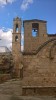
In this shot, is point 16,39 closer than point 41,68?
No

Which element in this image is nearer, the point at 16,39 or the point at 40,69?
→ the point at 40,69

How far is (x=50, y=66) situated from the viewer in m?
10.5

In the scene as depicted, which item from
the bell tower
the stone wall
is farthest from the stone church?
the bell tower

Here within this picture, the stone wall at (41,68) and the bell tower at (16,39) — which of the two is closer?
the stone wall at (41,68)

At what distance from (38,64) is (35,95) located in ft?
5.78

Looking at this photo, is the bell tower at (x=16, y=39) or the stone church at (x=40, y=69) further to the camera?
the bell tower at (x=16, y=39)

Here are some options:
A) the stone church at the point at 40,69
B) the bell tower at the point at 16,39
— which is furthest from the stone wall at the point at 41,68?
the bell tower at the point at 16,39

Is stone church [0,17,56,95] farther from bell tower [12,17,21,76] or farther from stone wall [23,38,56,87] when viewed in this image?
bell tower [12,17,21,76]

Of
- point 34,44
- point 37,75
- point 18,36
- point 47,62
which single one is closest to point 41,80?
point 37,75

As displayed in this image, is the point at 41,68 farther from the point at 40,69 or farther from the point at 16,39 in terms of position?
the point at 16,39

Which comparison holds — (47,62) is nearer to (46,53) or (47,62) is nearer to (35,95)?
(46,53)

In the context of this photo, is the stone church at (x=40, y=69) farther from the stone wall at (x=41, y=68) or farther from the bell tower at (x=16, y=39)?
the bell tower at (x=16, y=39)

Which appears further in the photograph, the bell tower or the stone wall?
the bell tower

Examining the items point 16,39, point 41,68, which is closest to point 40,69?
point 41,68
